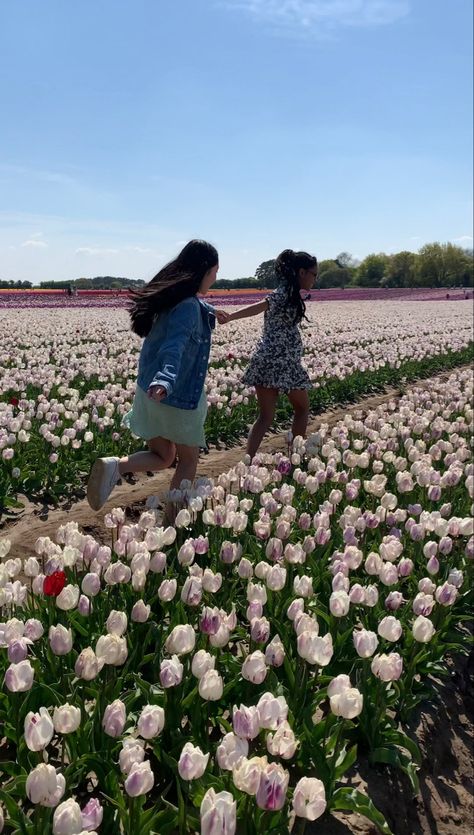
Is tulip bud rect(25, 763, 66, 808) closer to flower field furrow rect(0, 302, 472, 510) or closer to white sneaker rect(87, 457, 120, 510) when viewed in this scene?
white sneaker rect(87, 457, 120, 510)

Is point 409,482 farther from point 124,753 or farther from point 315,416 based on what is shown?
point 315,416

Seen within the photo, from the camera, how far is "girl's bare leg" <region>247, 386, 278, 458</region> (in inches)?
242

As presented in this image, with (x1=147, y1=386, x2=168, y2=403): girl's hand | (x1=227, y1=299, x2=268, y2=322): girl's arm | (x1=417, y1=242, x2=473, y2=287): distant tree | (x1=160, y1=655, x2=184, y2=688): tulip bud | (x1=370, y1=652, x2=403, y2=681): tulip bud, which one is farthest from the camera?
(x1=417, y1=242, x2=473, y2=287): distant tree

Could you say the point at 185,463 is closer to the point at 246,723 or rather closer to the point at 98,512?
the point at 98,512

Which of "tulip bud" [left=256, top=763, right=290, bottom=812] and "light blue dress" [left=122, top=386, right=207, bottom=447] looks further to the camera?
"light blue dress" [left=122, top=386, right=207, bottom=447]

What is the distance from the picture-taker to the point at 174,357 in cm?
419

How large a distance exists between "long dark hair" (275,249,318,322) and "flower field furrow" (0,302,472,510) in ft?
6.03

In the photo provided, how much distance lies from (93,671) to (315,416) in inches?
282

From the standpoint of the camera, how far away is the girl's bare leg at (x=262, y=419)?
6.16m

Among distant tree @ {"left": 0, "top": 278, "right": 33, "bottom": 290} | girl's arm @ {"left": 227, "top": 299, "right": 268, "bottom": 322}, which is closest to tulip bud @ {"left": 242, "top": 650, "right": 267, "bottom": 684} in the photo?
girl's arm @ {"left": 227, "top": 299, "right": 268, "bottom": 322}

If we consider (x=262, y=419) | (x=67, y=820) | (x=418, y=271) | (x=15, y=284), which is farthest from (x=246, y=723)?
(x=418, y=271)

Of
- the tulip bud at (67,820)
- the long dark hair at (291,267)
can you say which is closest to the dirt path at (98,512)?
the long dark hair at (291,267)

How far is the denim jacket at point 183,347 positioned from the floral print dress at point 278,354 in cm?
161

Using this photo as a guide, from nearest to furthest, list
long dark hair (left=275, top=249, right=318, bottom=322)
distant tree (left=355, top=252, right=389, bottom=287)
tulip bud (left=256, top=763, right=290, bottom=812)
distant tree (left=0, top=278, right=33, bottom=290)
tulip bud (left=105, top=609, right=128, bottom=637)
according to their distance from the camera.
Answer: tulip bud (left=256, top=763, right=290, bottom=812) → tulip bud (left=105, top=609, right=128, bottom=637) → long dark hair (left=275, top=249, right=318, bottom=322) → distant tree (left=0, top=278, right=33, bottom=290) → distant tree (left=355, top=252, right=389, bottom=287)
